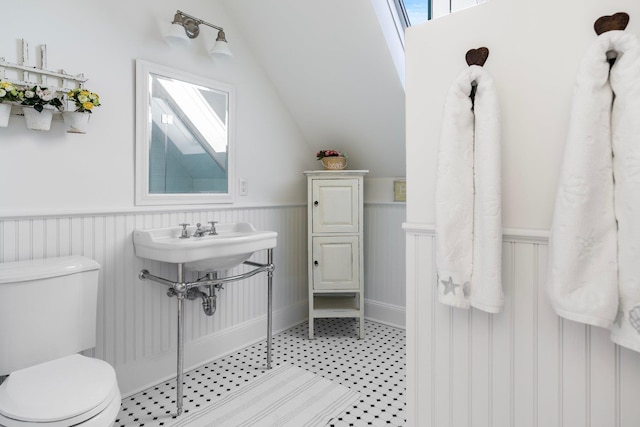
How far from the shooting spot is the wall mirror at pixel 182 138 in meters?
2.04

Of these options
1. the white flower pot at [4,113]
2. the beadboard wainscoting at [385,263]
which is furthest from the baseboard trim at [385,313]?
the white flower pot at [4,113]

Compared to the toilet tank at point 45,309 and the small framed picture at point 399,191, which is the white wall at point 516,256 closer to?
the toilet tank at point 45,309

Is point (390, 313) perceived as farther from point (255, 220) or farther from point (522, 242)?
point (522, 242)

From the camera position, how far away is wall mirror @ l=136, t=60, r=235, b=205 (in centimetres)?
204

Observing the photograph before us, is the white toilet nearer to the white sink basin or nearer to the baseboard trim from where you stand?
the white sink basin

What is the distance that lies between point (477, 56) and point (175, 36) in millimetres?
1663

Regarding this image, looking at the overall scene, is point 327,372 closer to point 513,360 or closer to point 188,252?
point 188,252

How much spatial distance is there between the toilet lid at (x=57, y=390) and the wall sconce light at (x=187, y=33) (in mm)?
1707

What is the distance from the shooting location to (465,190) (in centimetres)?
110

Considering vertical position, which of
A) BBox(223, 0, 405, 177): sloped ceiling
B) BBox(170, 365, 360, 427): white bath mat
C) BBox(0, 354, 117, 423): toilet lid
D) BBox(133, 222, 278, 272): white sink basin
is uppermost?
BBox(223, 0, 405, 177): sloped ceiling

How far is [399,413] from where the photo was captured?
5.91 ft

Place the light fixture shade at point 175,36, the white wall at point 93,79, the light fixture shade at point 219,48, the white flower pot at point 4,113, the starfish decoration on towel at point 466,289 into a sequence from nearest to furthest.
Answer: the starfish decoration on towel at point 466,289 → the white flower pot at point 4,113 → the white wall at point 93,79 → the light fixture shade at point 175,36 → the light fixture shade at point 219,48

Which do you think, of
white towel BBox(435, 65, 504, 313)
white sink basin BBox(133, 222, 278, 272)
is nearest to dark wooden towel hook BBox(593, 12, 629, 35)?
white towel BBox(435, 65, 504, 313)

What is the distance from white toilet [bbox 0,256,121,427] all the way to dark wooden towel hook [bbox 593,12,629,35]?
1.82 m
